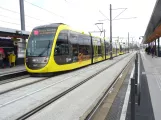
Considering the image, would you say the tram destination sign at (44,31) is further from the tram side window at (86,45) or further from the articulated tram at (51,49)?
the tram side window at (86,45)

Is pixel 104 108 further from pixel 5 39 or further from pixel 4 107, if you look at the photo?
pixel 5 39

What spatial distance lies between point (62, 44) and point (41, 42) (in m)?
1.48

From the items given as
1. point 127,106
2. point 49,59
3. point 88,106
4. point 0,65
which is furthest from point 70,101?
point 0,65

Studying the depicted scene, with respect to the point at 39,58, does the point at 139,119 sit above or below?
below

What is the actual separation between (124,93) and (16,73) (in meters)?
8.05

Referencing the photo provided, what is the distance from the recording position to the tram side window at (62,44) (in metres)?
15.2

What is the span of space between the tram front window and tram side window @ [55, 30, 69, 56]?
56cm

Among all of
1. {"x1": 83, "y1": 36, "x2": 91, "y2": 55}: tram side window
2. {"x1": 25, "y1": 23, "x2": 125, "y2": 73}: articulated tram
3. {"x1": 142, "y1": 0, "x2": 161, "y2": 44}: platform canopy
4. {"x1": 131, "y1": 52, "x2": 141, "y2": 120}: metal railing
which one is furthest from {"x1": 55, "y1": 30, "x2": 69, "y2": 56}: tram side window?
{"x1": 131, "y1": 52, "x2": 141, "y2": 120}: metal railing

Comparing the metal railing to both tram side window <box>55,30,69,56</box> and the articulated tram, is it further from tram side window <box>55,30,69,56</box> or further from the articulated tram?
tram side window <box>55,30,69,56</box>

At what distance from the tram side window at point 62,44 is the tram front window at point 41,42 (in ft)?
1.82

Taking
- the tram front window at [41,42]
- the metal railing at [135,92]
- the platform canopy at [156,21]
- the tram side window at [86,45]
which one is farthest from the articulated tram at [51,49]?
the metal railing at [135,92]

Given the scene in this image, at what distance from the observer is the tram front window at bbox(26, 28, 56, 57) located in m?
14.6

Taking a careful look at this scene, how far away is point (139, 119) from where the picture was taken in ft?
19.5

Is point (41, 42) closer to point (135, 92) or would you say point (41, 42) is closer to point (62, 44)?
point (62, 44)
